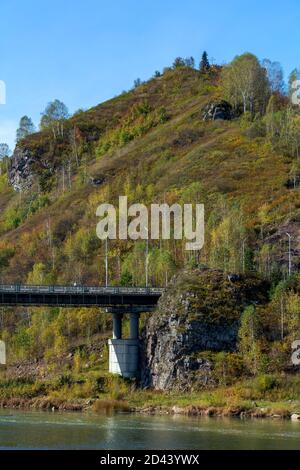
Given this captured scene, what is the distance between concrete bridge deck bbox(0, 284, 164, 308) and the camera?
110 meters

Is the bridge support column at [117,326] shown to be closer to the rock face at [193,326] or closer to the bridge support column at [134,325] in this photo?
the bridge support column at [134,325]

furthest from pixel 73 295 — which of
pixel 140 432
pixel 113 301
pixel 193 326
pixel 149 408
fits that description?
pixel 140 432

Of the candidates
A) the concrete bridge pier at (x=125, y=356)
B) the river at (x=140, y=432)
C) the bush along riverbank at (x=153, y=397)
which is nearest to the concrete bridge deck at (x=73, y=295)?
the concrete bridge pier at (x=125, y=356)

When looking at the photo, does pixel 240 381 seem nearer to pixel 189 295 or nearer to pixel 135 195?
pixel 189 295

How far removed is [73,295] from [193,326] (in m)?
17.2

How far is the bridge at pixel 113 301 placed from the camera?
357 ft

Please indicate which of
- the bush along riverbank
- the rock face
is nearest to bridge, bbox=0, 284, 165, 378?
the rock face

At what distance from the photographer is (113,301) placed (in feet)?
366

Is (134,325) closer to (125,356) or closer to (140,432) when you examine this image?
(125,356)

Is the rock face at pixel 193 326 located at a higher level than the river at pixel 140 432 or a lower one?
higher

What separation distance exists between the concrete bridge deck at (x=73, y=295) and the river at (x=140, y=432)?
24886 mm

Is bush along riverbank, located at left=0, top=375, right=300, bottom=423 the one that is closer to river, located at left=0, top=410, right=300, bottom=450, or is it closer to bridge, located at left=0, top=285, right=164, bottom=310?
river, located at left=0, top=410, right=300, bottom=450

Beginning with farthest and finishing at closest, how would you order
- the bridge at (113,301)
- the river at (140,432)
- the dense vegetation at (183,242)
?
the dense vegetation at (183,242), the bridge at (113,301), the river at (140,432)
